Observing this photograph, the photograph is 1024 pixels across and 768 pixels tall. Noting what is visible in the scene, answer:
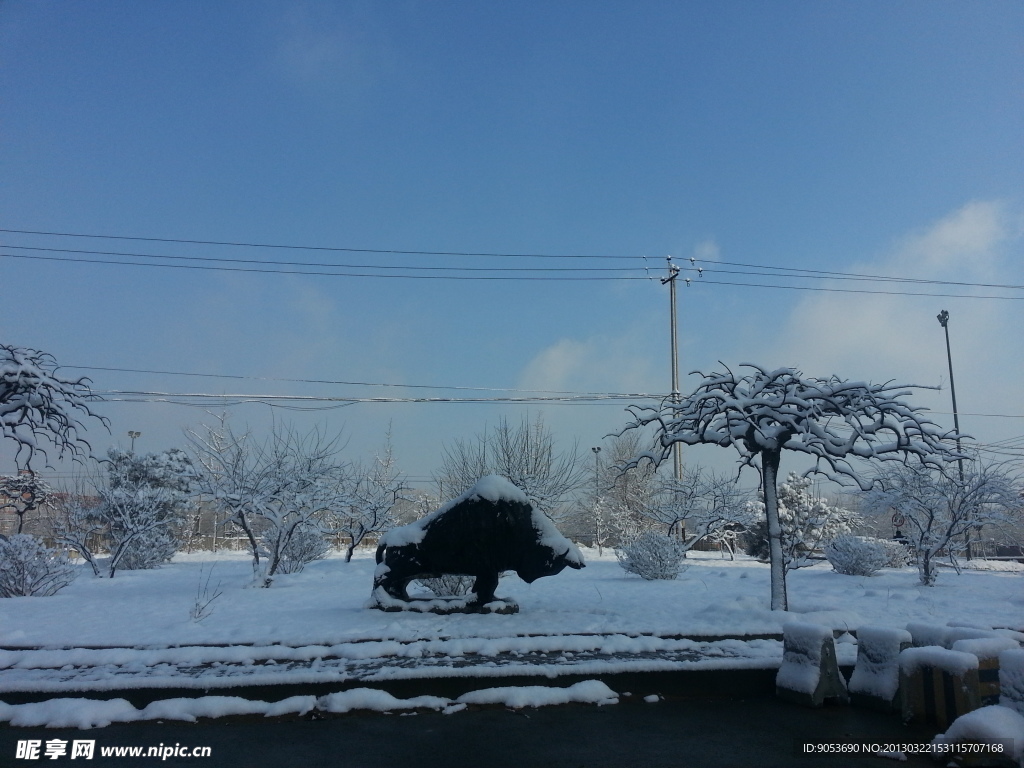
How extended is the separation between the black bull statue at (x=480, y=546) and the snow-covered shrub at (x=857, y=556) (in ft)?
39.8

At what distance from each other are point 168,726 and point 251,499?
9.80 meters

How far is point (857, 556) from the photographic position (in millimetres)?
18547

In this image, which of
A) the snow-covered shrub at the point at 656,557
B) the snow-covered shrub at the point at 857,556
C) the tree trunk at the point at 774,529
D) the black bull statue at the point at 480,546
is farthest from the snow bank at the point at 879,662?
the snow-covered shrub at the point at 857,556

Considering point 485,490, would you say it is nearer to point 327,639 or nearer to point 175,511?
point 327,639

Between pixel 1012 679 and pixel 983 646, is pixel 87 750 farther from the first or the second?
pixel 983 646

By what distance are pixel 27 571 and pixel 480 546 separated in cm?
970

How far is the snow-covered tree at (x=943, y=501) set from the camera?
17050 millimetres

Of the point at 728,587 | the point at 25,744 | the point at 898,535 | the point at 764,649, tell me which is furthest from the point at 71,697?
the point at 898,535

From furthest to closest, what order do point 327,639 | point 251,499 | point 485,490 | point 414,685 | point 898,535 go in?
1. point 898,535
2. point 251,499
3. point 485,490
4. point 327,639
5. point 414,685

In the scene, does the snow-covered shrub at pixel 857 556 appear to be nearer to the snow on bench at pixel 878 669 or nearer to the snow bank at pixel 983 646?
the snow on bench at pixel 878 669

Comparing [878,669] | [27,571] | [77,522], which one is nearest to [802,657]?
[878,669]

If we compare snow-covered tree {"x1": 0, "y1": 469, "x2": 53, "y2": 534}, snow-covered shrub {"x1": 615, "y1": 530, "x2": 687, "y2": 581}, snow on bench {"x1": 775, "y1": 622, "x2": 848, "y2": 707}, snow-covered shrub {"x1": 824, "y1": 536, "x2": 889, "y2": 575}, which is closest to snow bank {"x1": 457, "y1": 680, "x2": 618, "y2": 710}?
snow on bench {"x1": 775, "y1": 622, "x2": 848, "y2": 707}

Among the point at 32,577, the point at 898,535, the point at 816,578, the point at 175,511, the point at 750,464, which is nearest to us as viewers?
the point at 750,464

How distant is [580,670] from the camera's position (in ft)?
22.7
